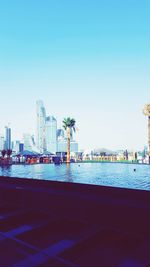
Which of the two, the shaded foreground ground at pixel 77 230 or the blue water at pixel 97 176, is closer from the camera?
the shaded foreground ground at pixel 77 230

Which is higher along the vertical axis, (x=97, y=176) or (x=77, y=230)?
(x=77, y=230)

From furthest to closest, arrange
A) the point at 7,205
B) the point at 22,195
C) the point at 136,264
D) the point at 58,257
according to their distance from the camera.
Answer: the point at 22,195 → the point at 7,205 → the point at 58,257 → the point at 136,264

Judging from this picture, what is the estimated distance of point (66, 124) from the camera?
188 feet

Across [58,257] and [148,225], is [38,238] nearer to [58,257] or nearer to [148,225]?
[58,257]

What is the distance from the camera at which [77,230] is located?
4480 mm

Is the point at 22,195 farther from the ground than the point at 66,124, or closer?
closer

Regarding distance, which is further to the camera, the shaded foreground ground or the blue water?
the blue water

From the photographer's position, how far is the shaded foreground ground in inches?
132

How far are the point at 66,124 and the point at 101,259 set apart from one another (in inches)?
2138

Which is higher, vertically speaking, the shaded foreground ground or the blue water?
the shaded foreground ground

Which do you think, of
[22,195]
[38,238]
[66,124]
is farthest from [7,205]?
[66,124]

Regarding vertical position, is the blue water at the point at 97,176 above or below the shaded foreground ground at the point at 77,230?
below

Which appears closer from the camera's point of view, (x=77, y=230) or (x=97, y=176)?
(x=77, y=230)

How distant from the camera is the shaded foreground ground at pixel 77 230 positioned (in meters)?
3.35
